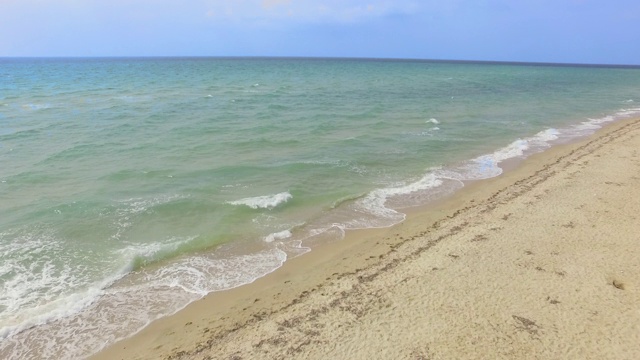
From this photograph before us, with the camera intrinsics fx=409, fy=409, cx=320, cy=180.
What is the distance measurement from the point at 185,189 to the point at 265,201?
328cm

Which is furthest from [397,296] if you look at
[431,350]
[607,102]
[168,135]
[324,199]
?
[607,102]

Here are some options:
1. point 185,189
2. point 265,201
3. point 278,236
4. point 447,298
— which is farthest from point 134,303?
point 447,298

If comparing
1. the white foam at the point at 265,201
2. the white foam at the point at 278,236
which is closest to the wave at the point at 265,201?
the white foam at the point at 265,201

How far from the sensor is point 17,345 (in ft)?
25.3

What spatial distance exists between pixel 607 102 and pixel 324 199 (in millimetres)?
41024

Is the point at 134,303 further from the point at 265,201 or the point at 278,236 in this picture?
the point at 265,201

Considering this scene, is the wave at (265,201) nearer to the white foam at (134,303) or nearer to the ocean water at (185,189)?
the ocean water at (185,189)

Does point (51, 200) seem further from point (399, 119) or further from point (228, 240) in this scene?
point (399, 119)

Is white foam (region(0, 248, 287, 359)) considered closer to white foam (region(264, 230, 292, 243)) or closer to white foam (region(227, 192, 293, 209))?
white foam (region(264, 230, 292, 243))

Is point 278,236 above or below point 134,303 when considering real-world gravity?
above

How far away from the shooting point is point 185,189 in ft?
49.3

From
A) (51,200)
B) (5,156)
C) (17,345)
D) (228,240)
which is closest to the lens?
(17,345)

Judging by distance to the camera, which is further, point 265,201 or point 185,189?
point 185,189

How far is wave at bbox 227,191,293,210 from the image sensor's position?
1363 cm
